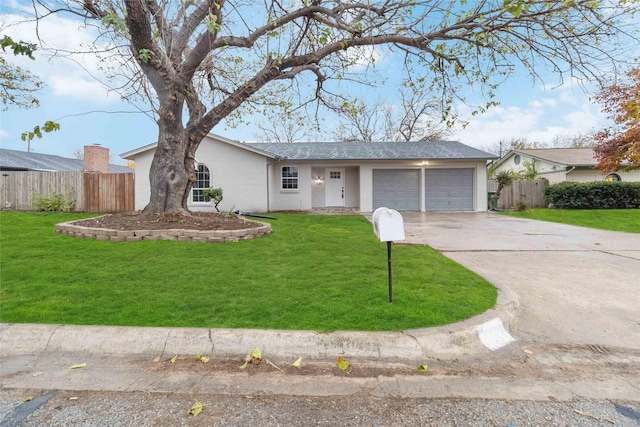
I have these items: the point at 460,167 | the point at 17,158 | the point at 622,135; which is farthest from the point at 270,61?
the point at 17,158

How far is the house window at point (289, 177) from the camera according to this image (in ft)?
55.5

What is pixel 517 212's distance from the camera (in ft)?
56.1

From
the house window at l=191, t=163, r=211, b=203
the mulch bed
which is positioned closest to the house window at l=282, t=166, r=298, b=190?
the house window at l=191, t=163, r=211, b=203

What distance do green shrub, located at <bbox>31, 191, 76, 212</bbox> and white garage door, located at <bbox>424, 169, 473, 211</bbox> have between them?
16681 millimetres

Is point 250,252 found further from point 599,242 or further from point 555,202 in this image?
point 555,202

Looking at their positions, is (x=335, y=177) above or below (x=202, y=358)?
above

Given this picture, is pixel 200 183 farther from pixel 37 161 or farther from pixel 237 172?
pixel 37 161

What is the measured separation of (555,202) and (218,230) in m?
18.8

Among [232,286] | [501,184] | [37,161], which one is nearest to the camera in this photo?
[232,286]

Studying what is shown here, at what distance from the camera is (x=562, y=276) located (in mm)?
5293

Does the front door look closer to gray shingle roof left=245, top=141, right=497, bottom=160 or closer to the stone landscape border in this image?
gray shingle roof left=245, top=141, right=497, bottom=160

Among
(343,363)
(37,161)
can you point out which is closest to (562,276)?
(343,363)

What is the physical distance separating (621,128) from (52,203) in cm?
2832

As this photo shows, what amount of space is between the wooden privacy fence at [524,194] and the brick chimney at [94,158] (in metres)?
26.0
